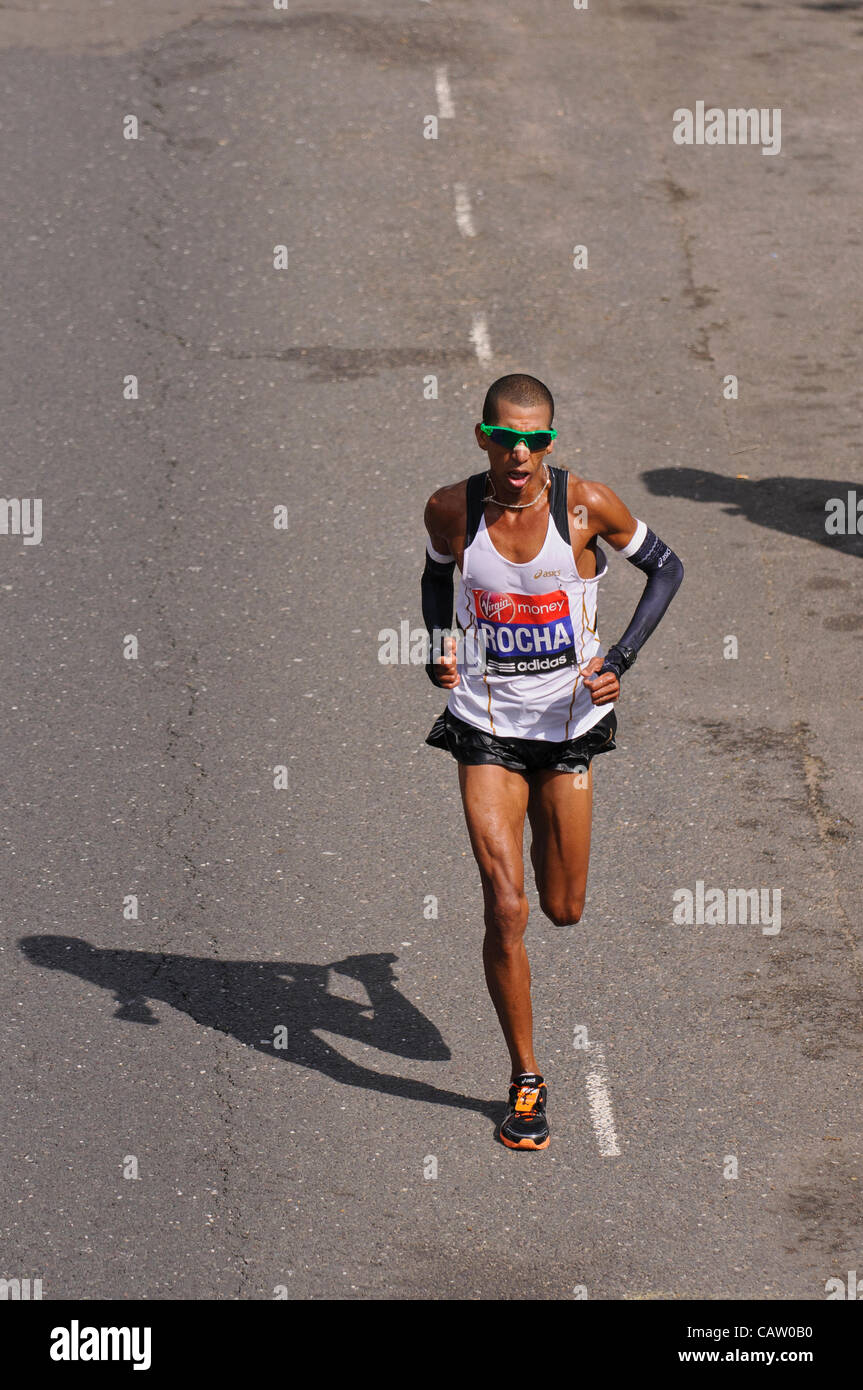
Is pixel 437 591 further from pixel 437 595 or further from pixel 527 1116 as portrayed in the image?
pixel 527 1116

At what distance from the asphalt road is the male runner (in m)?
0.74

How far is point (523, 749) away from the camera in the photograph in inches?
241

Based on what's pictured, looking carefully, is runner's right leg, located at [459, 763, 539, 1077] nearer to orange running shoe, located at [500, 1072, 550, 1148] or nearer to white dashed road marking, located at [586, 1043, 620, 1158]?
orange running shoe, located at [500, 1072, 550, 1148]

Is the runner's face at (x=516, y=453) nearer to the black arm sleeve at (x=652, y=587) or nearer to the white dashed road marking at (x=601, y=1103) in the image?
the black arm sleeve at (x=652, y=587)

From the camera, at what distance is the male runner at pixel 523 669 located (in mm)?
5996

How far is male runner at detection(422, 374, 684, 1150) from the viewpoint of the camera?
5996 mm

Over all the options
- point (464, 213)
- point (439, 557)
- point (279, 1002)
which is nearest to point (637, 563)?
point (439, 557)

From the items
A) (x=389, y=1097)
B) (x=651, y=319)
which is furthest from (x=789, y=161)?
(x=389, y=1097)

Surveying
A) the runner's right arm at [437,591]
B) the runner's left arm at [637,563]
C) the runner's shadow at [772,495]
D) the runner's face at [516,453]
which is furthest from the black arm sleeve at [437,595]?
the runner's shadow at [772,495]

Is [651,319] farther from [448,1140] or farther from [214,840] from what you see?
[448,1140]

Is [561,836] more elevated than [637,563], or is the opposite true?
[637,563]

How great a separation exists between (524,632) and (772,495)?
5.18 m

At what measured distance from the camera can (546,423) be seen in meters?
5.84

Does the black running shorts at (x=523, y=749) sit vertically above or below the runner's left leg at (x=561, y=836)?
above
